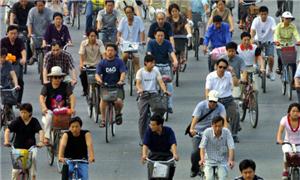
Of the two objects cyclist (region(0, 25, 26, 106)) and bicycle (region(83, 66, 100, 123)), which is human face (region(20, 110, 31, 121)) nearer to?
bicycle (region(83, 66, 100, 123))

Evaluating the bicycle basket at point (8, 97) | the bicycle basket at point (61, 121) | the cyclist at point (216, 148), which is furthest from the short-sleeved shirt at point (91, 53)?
the cyclist at point (216, 148)

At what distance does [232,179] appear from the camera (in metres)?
25.7

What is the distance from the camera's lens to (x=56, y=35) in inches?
1268

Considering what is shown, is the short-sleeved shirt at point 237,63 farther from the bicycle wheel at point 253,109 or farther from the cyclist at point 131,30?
the cyclist at point 131,30

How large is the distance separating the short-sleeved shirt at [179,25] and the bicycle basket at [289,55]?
2.65 m

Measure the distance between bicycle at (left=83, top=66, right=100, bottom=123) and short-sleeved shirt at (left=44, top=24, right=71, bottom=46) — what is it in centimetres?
189

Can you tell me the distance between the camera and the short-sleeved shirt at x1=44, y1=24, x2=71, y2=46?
32.2 metres

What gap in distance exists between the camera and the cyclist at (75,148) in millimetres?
23594

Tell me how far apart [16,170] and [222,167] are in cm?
326

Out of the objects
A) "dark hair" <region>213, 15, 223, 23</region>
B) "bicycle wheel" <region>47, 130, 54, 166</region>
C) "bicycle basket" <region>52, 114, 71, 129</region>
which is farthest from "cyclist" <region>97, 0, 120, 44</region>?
"bicycle basket" <region>52, 114, 71, 129</region>

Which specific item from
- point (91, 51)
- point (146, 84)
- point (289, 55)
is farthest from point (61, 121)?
point (289, 55)

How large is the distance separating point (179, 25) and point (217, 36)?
5.43 feet

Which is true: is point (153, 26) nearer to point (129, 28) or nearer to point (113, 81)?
point (129, 28)

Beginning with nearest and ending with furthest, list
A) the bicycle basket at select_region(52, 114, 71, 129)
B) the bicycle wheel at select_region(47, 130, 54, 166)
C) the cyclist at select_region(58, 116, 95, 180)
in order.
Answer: the cyclist at select_region(58, 116, 95, 180)
the bicycle basket at select_region(52, 114, 71, 129)
the bicycle wheel at select_region(47, 130, 54, 166)
